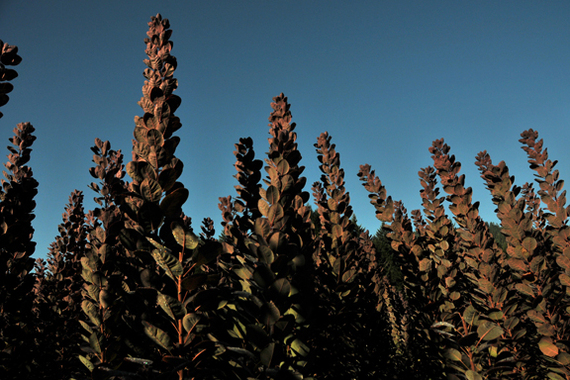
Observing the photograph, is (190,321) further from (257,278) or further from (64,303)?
(64,303)

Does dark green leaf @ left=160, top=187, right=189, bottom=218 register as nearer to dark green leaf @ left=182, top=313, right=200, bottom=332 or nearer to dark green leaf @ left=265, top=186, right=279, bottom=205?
dark green leaf @ left=182, top=313, right=200, bottom=332

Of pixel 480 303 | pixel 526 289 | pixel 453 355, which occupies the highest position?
pixel 526 289

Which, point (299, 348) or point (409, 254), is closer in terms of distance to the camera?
point (299, 348)

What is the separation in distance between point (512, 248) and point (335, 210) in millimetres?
1968

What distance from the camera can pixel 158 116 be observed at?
2.02 m

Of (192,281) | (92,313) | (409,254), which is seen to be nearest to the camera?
(192,281)

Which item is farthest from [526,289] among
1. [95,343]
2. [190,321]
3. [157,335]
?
[95,343]

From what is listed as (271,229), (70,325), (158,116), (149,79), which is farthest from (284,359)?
(70,325)

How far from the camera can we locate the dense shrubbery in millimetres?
1736

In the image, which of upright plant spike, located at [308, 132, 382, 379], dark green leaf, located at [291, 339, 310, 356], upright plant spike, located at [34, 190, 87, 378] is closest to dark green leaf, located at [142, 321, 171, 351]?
dark green leaf, located at [291, 339, 310, 356]

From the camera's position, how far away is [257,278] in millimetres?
1855

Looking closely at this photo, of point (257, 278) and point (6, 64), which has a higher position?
point (6, 64)

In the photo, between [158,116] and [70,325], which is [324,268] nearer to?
[158,116]

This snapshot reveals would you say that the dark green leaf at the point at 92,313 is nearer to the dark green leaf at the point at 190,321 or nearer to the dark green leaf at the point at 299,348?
the dark green leaf at the point at 190,321
